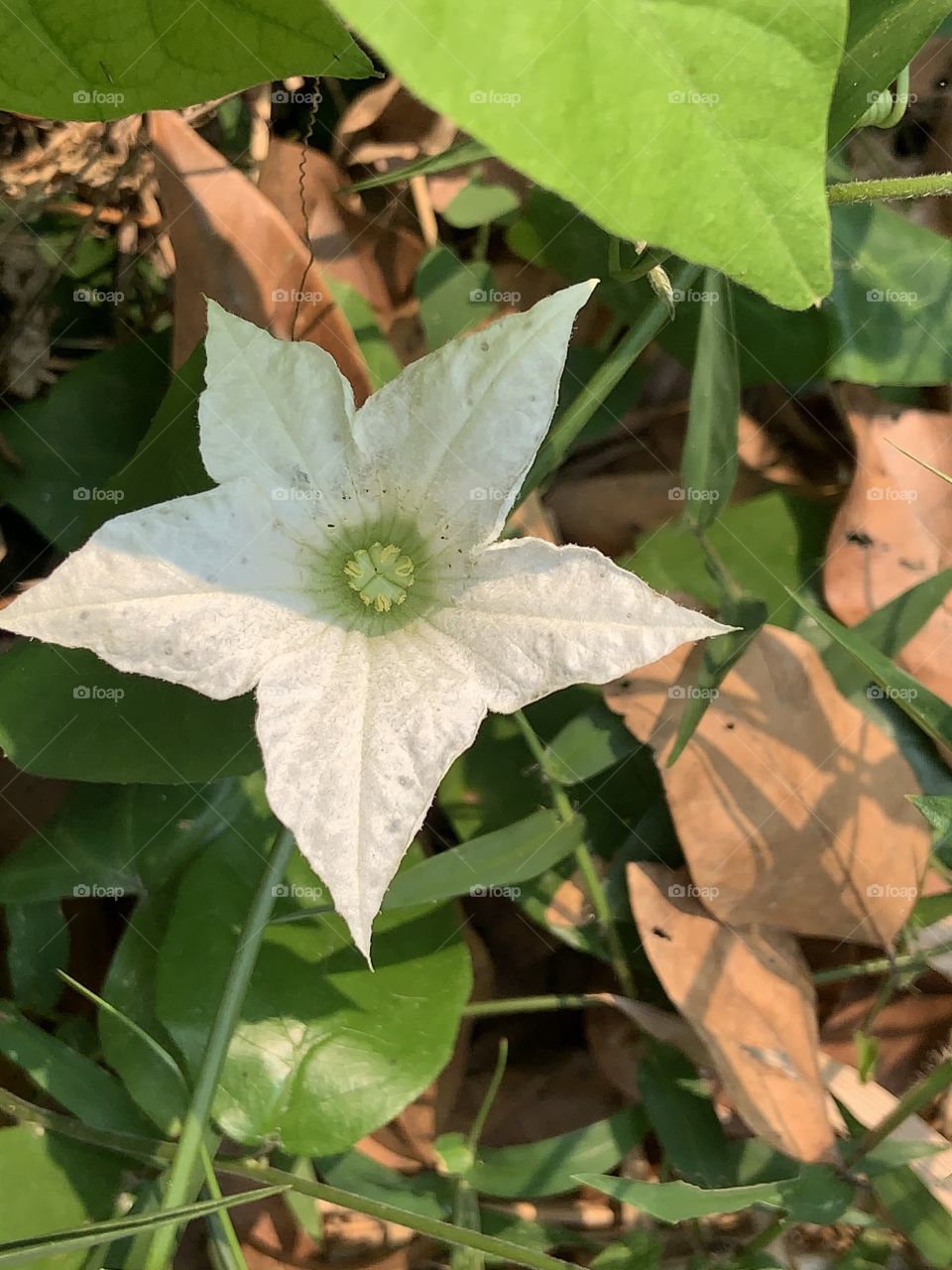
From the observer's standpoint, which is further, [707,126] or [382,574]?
[382,574]

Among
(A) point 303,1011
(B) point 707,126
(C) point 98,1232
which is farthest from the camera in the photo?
(A) point 303,1011

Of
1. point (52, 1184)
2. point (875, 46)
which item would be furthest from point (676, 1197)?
point (875, 46)

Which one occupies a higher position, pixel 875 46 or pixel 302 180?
pixel 875 46

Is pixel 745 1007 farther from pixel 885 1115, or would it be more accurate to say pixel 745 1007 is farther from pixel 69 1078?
pixel 69 1078

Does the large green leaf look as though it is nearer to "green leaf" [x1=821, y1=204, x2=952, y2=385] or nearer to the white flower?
the white flower

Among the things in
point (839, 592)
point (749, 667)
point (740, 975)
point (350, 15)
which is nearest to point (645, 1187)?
point (740, 975)
